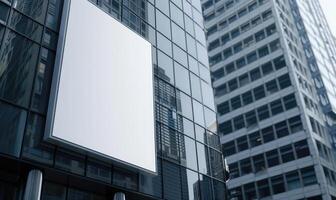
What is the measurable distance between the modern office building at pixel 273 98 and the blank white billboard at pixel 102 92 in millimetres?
24198

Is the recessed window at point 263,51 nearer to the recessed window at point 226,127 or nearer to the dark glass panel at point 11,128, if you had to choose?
the recessed window at point 226,127

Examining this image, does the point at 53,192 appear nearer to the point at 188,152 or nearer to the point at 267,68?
the point at 188,152

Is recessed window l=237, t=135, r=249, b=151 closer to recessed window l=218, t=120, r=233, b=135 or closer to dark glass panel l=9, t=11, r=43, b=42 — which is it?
recessed window l=218, t=120, r=233, b=135

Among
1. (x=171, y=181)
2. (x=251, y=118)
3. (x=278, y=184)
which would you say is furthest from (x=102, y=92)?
(x=251, y=118)

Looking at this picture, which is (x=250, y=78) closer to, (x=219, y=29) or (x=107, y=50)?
(x=219, y=29)

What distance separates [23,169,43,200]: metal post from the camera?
14.6 meters

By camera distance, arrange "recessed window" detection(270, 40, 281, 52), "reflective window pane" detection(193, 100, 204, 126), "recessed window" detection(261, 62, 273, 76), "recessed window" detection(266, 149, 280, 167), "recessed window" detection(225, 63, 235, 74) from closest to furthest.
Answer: "reflective window pane" detection(193, 100, 204, 126), "recessed window" detection(266, 149, 280, 167), "recessed window" detection(261, 62, 273, 76), "recessed window" detection(270, 40, 281, 52), "recessed window" detection(225, 63, 235, 74)

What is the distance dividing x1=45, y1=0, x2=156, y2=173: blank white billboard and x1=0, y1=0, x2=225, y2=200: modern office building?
0.19ft

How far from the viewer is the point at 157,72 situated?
81.7ft

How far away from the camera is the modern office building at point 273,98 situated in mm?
48188

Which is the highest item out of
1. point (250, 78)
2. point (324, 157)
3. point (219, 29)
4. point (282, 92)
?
point (219, 29)

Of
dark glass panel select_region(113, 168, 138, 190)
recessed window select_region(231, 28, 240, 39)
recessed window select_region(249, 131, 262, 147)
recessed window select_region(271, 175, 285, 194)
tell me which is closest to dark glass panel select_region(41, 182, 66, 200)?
dark glass panel select_region(113, 168, 138, 190)

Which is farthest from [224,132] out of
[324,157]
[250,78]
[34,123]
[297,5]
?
[34,123]

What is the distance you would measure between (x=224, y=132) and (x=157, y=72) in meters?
34.6
